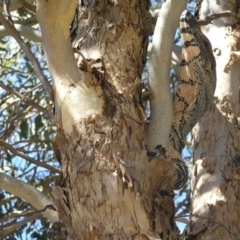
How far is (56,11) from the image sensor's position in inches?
98.3

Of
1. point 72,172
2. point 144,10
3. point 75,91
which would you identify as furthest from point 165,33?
point 72,172

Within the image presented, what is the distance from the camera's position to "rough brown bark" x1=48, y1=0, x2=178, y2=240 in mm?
2332

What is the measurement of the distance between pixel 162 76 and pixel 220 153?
119 centimetres

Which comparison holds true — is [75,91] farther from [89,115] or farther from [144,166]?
[144,166]

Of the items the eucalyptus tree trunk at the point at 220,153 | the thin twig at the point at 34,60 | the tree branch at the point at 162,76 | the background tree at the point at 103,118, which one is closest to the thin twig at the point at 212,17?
the eucalyptus tree trunk at the point at 220,153

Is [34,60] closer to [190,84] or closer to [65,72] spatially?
[65,72]

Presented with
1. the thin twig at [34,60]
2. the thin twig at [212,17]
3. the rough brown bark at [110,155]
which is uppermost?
the thin twig at [212,17]

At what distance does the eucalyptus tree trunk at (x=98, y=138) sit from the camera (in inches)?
92.1

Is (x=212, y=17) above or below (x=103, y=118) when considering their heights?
above

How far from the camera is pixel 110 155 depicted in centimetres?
246

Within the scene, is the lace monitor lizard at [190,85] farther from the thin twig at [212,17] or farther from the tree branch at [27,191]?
the tree branch at [27,191]

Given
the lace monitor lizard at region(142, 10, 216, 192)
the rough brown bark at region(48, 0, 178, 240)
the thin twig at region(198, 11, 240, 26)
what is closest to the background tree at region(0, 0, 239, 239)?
the rough brown bark at region(48, 0, 178, 240)

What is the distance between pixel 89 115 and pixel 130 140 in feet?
0.72

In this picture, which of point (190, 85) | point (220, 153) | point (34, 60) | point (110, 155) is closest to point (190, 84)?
point (190, 85)
